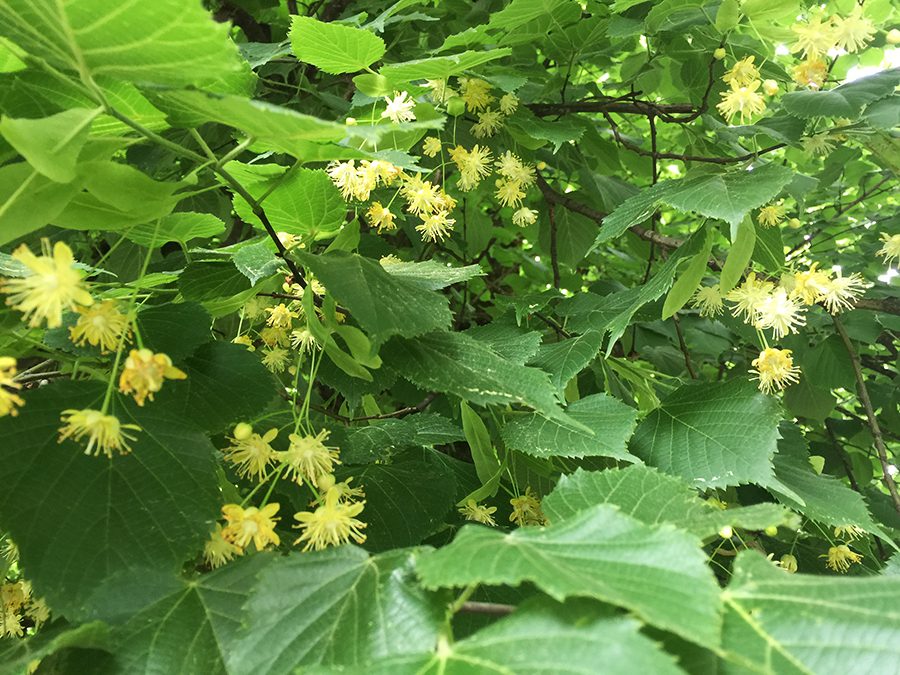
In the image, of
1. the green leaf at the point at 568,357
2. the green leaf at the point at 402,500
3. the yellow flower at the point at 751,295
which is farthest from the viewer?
the yellow flower at the point at 751,295

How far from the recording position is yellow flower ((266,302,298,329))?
1.19 meters

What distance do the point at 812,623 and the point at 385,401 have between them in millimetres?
1418

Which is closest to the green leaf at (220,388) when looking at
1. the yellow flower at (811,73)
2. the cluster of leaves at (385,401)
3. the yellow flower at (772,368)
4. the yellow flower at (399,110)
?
the cluster of leaves at (385,401)

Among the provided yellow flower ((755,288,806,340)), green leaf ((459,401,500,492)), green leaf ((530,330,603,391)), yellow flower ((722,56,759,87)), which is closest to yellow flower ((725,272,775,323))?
yellow flower ((755,288,806,340))

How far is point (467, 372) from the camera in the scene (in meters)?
0.82

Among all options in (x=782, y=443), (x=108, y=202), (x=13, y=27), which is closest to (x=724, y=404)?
(x=782, y=443)

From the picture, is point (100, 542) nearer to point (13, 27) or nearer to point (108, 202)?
point (108, 202)

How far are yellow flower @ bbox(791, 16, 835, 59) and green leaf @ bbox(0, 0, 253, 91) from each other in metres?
1.16

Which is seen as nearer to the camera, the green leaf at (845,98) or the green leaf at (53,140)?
the green leaf at (53,140)

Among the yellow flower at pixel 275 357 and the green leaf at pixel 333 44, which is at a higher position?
the green leaf at pixel 333 44

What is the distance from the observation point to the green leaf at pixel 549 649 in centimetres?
42

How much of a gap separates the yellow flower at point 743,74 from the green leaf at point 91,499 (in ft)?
3.91

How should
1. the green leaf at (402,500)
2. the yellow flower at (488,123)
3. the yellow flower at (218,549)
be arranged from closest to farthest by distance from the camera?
1. the yellow flower at (218,549)
2. the green leaf at (402,500)
3. the yellow flower at (488,123)

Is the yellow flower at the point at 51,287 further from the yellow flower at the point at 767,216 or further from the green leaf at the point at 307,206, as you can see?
the yellow flower at the point at 767,216
